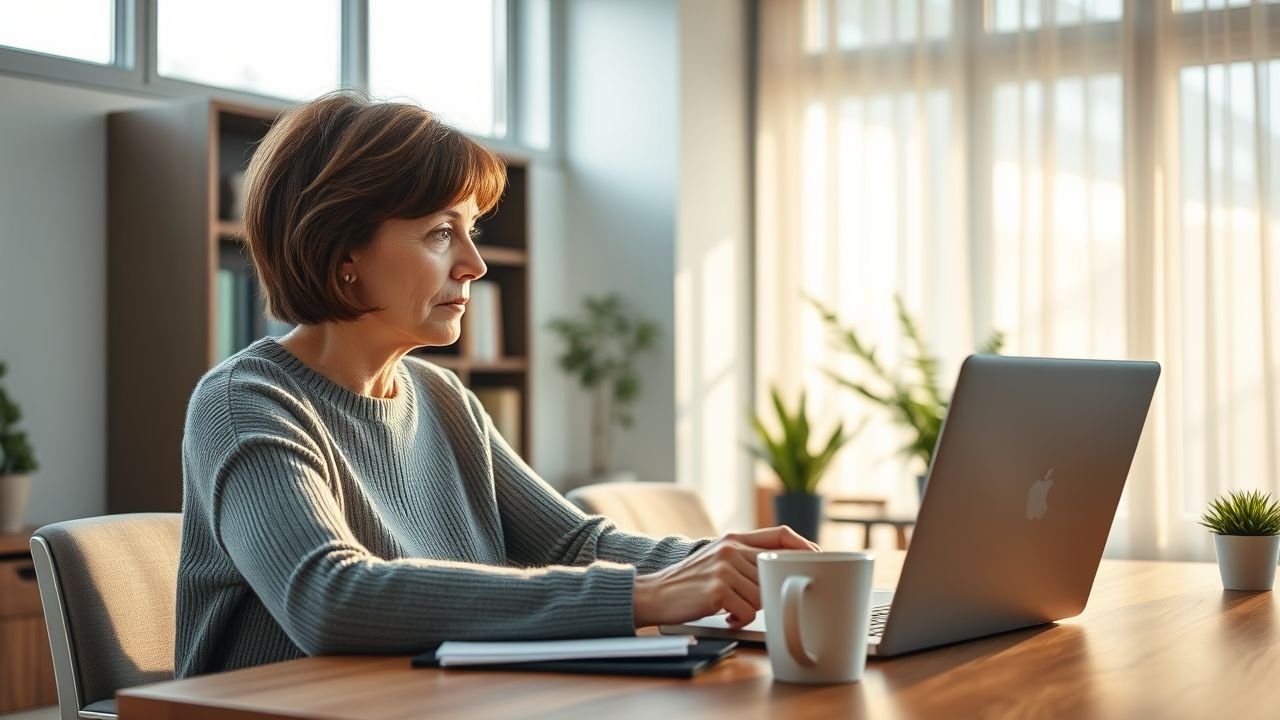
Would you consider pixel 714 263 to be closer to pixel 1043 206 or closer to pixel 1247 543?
pixel 1043 206

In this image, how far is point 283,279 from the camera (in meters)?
1.54

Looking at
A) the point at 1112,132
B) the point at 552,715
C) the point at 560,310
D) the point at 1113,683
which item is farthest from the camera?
the point at 560,310

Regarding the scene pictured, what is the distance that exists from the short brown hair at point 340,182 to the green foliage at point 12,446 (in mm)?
2144

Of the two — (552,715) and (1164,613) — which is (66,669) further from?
(1164,613)

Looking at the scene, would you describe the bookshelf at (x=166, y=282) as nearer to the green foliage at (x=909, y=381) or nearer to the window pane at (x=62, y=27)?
the window pane at (x=62, y=27)

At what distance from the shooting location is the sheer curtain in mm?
4715

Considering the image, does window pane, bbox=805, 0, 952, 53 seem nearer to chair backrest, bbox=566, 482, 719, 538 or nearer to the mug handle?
chair backrest, bbox=566, 482, 719, 538

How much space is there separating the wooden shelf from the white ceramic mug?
3.54 metres

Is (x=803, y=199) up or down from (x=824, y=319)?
up

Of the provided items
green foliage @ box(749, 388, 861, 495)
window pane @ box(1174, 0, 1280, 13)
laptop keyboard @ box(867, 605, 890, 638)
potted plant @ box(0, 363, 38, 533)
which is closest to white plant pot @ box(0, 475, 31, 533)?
potted plant @ box(0, 363, 38, 533)

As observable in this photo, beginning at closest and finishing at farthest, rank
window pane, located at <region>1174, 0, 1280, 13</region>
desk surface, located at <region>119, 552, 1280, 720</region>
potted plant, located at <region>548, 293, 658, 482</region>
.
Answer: desk surface, located at <region>119, 552, 1280, 720</region>
window pane, located at <region>1174, 0, 1280, 13</region>
potted plant, located at <region>548, 293, 658, 482</region>

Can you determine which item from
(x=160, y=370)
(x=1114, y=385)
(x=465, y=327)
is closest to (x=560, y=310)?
(x=465, y=327)

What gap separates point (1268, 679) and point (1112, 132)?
163 inches

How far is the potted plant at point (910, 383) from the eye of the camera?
4.55 m
